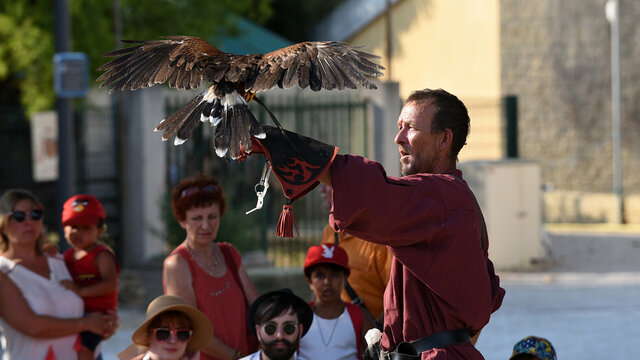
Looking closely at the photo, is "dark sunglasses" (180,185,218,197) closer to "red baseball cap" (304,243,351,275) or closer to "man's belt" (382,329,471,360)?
"red baseball cap" (304,243,351,275)

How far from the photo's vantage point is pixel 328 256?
14.3 ft

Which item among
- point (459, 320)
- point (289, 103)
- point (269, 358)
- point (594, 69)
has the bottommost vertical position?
point (269, 358)

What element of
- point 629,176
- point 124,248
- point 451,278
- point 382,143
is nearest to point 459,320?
point 451,278

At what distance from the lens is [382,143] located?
1032 centimetres

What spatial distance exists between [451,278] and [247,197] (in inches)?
337

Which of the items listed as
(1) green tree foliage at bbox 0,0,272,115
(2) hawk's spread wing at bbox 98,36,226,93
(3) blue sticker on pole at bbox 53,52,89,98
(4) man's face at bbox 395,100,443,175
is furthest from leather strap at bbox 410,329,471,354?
(1) green tree foliage at bbox 0,0,272,115

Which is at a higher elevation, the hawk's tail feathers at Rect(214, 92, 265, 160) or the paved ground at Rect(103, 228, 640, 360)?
the hawk's tail feathers at Rect(214, 92, 265, 160)

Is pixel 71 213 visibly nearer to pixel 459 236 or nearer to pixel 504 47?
pixel 459 236

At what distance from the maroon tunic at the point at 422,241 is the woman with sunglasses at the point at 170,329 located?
4.30 feet

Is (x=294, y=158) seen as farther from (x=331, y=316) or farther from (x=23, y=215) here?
(x=23, y=215)

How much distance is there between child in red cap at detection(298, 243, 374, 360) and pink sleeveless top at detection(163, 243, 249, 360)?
323 millimetres

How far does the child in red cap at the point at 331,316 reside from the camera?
434 centimetres

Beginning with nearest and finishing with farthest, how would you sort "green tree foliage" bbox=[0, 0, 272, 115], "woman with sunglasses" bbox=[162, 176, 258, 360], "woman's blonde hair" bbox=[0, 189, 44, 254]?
1. "woman with sunglasses" bbox=[162, 176, 258, 360]
2. "woman's blonde hair" bbox=[0, 189, 44, 254]
3. "green tree foliage" bbox=[0, 0, 272, 115]

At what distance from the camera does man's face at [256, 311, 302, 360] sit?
4008 millimetres
